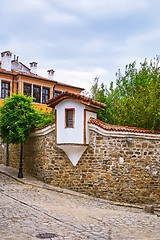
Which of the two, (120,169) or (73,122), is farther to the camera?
(73,122)

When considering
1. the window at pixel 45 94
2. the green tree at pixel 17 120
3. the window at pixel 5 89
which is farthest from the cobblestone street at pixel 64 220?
the window at pixel 45 94

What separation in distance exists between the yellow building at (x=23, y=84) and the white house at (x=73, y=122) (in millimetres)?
10828

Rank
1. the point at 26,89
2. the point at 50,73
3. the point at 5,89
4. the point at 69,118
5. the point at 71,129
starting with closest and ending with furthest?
1. the point at 71,129
2. the point at 69,118
3. the point at 5,89
4. the point at 26,89
5. the point at 50,73

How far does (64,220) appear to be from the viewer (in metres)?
8.28

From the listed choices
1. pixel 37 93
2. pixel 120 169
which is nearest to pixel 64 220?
pixel 120 169

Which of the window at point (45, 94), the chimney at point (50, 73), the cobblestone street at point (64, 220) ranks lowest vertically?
the cobblestone street at point (64, 220)

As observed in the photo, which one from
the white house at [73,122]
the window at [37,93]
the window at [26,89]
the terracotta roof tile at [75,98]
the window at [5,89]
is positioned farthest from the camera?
the window at [37,93]

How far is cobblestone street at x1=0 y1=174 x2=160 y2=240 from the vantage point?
22.7ft

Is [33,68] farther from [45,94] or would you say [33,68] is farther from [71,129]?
[71,129]

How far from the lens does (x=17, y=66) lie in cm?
2916

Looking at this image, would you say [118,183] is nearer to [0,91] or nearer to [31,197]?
[31,197]

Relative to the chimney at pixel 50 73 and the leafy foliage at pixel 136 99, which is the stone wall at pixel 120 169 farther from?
the chimney at pixel 50 73

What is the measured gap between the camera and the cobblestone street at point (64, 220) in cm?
692

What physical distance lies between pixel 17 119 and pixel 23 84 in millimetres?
11125
